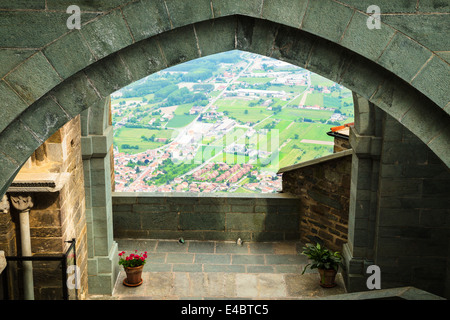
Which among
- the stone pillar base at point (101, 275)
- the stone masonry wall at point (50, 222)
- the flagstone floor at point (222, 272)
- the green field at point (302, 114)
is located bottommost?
the flagstone floor at point (222, 272)

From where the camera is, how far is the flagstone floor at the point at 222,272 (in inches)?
290

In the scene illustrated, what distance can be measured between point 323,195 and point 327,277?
132 centimetres

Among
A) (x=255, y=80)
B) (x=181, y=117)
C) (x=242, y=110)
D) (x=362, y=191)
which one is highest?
(x=255, y=80)

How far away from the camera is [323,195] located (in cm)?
827

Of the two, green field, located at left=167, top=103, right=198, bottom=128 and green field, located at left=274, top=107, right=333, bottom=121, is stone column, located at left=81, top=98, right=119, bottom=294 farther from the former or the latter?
green field, located at left=274, top=107, right=333, bottom=121

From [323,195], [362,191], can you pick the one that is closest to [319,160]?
[323,195]

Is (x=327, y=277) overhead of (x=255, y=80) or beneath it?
beneath

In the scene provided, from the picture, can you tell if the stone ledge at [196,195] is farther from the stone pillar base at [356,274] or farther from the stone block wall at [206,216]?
the stone pillar base at [356,274]

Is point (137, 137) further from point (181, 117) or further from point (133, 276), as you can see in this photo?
point (133, 276)

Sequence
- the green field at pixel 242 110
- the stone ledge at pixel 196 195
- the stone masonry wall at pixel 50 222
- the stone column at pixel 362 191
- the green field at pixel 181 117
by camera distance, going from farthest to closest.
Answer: the green field at pixel 242 110, the green field at pixel 181 117, the stone ledge at pixel 196 195, the stone column at pixel 362 191, the stone masonry wall at pixel 50 222

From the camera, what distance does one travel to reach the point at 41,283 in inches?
224

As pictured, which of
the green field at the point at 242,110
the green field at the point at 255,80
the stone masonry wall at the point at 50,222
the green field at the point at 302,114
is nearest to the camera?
the stone masonry wall at the point at 50,222

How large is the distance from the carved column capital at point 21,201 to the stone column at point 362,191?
3.62 m

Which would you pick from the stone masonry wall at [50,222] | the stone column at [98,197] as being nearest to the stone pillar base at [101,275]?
the stone column at [98,197]
